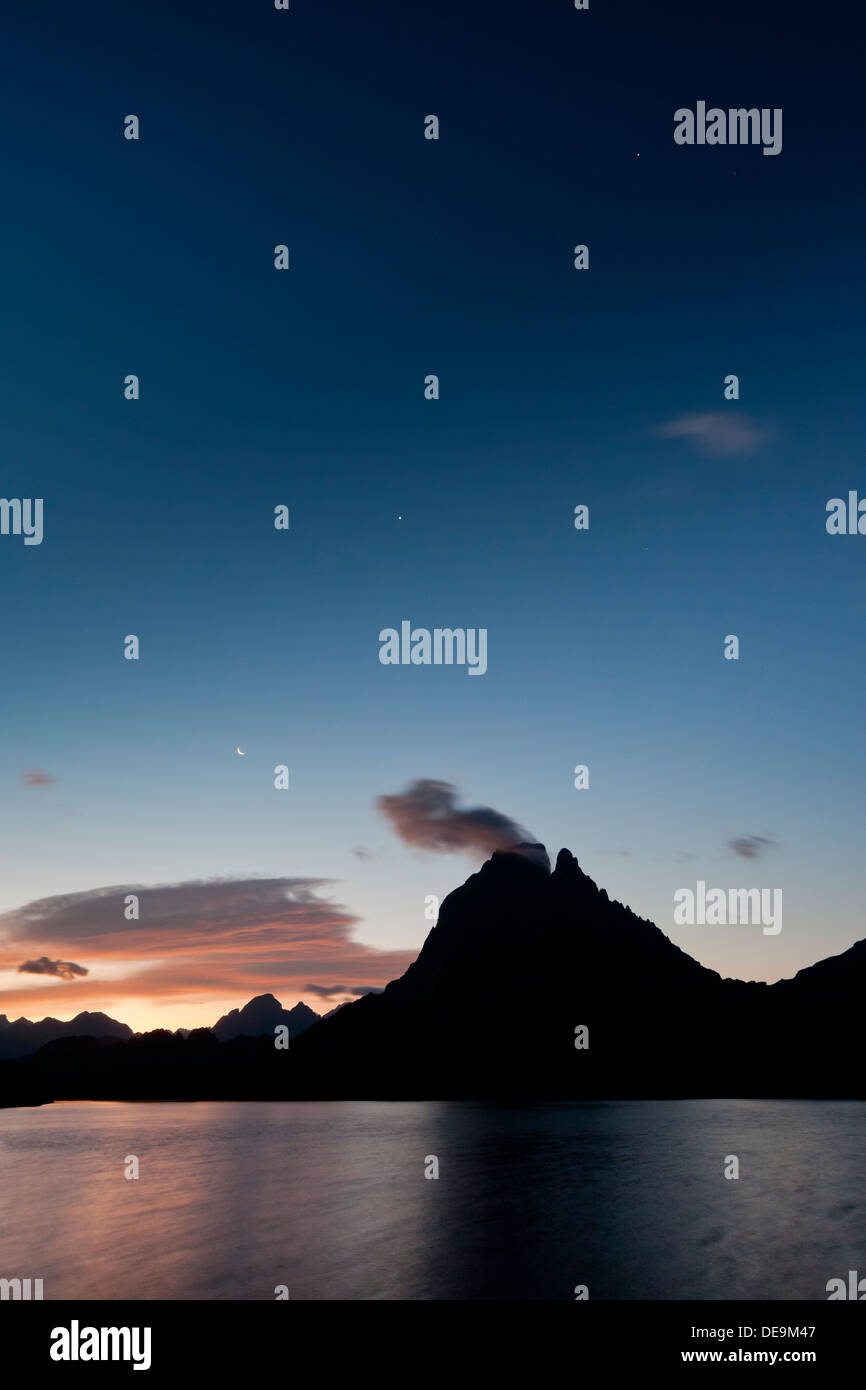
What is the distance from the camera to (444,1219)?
2350 inches

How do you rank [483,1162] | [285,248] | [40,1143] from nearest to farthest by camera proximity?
[285,248]
[483,1162]
[40,1143]

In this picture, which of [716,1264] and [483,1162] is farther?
[483,1162]

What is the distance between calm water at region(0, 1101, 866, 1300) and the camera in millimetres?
42625

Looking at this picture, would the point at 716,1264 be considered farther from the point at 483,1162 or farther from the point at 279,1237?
the point at 483,1162

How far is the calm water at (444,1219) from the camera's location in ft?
140
